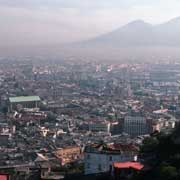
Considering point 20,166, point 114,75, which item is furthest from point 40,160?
point 114,75

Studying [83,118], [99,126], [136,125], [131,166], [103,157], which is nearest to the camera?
[131,166]

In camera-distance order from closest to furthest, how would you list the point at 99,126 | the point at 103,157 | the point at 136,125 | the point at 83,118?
the point at 103,157 → the point at 99,126 → the point at 136,125 → the point at 83,118

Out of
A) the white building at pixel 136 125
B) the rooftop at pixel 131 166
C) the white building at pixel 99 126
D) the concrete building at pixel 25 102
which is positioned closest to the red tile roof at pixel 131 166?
the rooftop at pixel 131 166

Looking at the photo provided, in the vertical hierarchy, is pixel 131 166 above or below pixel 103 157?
above

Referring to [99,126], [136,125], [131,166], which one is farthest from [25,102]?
[131,166]

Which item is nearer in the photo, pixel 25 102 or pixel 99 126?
pixel 99 126

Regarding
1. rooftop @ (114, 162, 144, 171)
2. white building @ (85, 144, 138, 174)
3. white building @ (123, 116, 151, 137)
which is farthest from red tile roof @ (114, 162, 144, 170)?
white building @ (123, 116, 151, 137)

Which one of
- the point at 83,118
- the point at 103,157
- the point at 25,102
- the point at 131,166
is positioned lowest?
the point at 83,118

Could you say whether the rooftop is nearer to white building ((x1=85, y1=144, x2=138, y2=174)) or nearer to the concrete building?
white building ((x1=85, y1=144, x2=138, y2=174))

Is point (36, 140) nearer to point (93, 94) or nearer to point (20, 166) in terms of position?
point (20, 166)

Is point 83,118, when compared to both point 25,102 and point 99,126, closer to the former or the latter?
point 99,126
